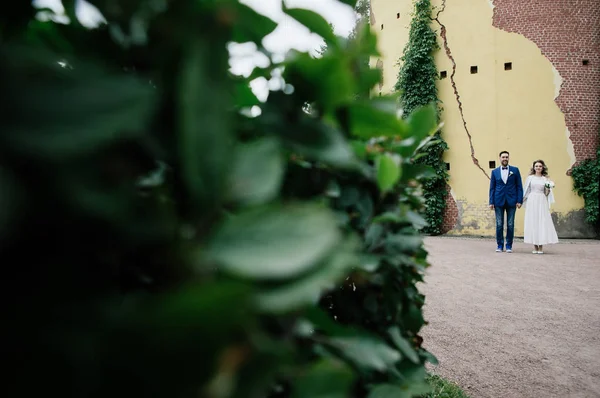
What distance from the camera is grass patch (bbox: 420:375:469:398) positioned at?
2.16 m

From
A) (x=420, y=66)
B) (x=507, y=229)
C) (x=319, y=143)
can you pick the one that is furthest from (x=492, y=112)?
(x=319, y=143)

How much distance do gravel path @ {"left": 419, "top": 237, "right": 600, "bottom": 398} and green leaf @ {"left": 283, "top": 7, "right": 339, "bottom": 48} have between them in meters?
0.68

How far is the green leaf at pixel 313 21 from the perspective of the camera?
432 millimetres

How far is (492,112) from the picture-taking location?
37.0ft

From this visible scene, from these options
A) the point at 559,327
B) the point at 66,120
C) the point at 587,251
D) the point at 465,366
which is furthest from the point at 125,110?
the point at 587,251

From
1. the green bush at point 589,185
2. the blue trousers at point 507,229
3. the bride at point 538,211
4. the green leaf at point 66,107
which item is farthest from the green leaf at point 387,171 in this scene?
the green bush at point 589,185

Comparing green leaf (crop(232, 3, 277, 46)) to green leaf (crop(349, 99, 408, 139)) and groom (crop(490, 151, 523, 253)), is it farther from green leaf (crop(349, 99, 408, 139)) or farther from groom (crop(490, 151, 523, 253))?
groom (crop(490, 151, 523, 253))

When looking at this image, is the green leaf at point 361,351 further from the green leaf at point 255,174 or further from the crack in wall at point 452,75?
the crack in wall at point 452,75

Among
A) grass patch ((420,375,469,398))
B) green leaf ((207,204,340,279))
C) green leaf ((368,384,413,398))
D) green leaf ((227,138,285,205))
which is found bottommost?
grass patch ((420,375,469,398))

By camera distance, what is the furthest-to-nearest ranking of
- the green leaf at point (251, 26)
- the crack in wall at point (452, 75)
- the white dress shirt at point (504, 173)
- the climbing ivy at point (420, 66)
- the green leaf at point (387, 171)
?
the climbing ivy at point (420, 66) < the crack in wall at point (452, 75) < the white dress shirt at point (504, 173) < the green leaf at point (387, 171) < the green leaf at point (251, 26)

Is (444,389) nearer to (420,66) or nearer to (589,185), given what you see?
(589,185)

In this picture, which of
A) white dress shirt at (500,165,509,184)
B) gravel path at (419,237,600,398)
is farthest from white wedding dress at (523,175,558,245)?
gravel path at (419,237,600,398)

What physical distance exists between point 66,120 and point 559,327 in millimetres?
4140

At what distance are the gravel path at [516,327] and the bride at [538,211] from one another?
1.70 metres
